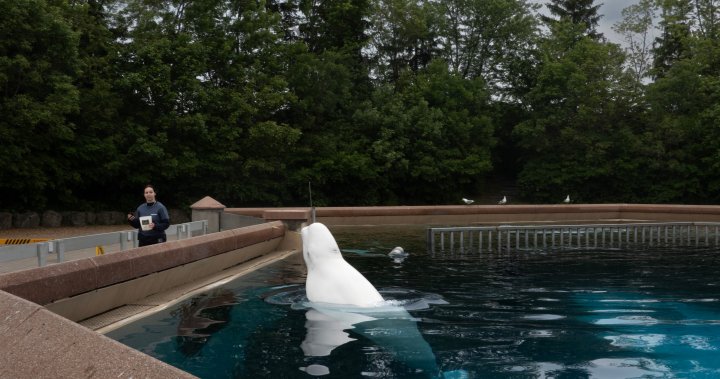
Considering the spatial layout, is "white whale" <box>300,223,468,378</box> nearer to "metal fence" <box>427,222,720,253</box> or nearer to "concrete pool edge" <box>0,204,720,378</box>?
"concrete pool edge" <box>0,204,720,378</box>

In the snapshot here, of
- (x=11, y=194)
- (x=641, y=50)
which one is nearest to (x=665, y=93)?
(x=641, y=50)

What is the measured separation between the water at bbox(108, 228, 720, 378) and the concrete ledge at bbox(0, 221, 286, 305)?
715mm

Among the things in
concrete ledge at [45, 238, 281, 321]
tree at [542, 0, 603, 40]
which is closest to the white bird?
concrete ledge at [45, 238, 281, 321]

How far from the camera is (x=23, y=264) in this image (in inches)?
405

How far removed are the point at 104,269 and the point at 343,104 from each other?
29.9m

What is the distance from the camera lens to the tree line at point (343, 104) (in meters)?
25.1

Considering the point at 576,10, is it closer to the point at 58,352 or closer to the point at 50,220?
the point at 50,220

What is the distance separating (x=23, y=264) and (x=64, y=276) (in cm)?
406

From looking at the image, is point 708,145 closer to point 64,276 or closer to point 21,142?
point 21,142

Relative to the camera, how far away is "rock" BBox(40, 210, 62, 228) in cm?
2278

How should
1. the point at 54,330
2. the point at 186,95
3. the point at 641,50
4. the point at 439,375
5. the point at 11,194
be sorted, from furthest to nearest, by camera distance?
the point at 641,50 < the point at 186,95 < the point at 11,194 < the point at 439,375 < the point at 54,330

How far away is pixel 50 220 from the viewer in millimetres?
22891

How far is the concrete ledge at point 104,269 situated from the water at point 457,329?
0.71 m

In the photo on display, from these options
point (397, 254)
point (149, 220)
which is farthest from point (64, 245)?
point (397, 254)
